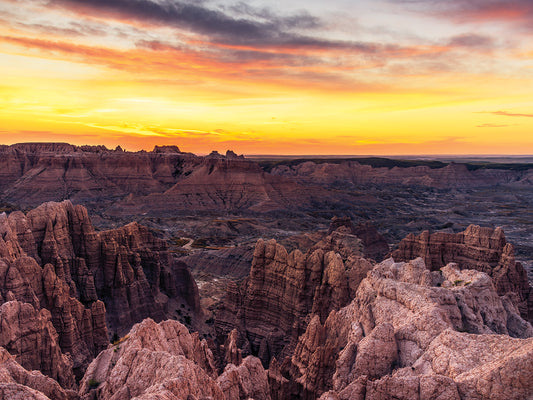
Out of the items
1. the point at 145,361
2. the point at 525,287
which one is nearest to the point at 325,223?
the point at 525,287

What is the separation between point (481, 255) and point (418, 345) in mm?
28421

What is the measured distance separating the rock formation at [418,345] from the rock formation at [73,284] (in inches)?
517

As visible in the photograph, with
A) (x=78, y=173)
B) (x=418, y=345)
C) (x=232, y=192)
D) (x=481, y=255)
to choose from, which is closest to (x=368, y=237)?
(x=481, y=255)

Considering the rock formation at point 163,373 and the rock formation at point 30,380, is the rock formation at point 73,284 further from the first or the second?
the rock formation at point 30,380

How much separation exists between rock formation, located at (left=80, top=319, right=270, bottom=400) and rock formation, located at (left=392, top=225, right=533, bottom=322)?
24.8 metres

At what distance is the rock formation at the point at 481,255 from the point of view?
37188mm

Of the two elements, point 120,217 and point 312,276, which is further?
point 120,217

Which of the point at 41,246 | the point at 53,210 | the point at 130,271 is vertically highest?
the point at 53,210

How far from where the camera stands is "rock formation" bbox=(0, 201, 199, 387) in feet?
78.3

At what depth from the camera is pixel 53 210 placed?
39.1m

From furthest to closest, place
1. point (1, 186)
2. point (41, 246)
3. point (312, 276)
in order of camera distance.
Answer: point (1, 186) → point (41, 246) → point (312, 276)

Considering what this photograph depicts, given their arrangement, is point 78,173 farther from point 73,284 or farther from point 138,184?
point 73,284

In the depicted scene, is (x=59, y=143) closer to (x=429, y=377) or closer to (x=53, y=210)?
(x=53, y=210)

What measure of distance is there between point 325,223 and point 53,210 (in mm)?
104435
